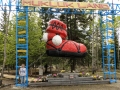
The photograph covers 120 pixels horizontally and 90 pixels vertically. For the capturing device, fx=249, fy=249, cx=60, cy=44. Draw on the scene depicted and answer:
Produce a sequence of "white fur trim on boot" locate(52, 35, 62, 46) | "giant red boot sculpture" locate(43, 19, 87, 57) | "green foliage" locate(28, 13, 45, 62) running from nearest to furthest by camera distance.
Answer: "white fur trim on boot" locate(52, 35, 62, 46) < "giant red boot sculpture" locate(43, 19, 87, 57) < "green foliage" locate(28, 13, 45, 62)

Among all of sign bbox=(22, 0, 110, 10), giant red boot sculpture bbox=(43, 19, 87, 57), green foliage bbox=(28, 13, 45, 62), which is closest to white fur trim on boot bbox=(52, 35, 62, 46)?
giant red boot sculpture bbox=(43, 19, 87, 57)

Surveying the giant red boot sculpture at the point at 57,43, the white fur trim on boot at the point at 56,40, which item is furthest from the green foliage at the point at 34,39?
the white fur trim on boot at the point at 56,40

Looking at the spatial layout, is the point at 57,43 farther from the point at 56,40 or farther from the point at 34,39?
the point at 34,39

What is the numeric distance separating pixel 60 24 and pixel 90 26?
16.2 metres

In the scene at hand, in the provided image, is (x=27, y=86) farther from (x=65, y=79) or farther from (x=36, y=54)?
(x=36, y=54)

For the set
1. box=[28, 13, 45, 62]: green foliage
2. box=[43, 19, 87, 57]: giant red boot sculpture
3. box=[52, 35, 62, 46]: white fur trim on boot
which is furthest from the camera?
box=[28, 13, 45, 62]: green foliage

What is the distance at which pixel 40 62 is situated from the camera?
29.8m

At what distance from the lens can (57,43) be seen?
15672mm

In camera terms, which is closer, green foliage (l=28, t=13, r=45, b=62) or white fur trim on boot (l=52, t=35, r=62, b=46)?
white fur trim on boot (l=52, t=35, r=62, b=46)

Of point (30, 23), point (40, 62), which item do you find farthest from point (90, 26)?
point (30, 23)

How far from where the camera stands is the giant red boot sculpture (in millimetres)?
15711

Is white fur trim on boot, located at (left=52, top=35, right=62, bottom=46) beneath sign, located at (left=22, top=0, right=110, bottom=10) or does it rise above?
beneath

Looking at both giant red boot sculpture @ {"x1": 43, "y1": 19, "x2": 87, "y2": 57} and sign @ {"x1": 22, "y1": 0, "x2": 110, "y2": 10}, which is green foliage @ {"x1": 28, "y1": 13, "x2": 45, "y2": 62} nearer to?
giant red boot sculpture @ {"x1": 43, "y1": 19, "x2": 87, "y2": 57}

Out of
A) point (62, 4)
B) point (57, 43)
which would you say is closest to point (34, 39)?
point (62, 4)
